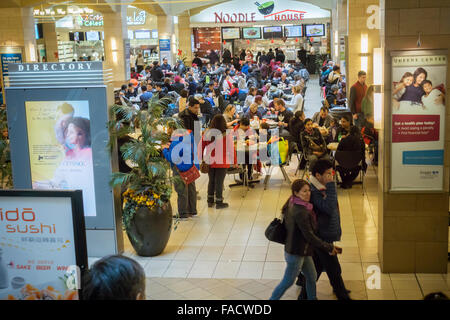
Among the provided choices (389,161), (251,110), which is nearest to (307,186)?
(389,161)

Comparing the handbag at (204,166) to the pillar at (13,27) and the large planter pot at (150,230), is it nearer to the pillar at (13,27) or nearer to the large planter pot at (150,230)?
the large planter pot at (150,230)

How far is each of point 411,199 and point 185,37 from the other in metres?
27.3

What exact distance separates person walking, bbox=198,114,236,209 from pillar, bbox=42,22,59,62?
85.6 feet

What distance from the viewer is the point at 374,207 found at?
8602mm

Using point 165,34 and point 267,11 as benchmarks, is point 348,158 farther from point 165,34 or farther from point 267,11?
point 267,11

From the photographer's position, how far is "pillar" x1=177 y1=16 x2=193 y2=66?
31547mm

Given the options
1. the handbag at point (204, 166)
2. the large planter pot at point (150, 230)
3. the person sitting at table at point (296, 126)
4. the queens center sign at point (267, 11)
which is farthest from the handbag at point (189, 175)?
the queens center sign at point (267, 11)

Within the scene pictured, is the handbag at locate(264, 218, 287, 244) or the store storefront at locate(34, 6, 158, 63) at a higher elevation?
the store storefront at locate(34, 6, 158, 63)

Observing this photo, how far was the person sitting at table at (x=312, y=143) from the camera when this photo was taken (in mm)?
9398

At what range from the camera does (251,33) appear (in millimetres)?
32156

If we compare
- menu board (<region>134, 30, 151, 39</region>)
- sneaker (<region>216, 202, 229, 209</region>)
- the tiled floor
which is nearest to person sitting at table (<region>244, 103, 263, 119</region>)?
the tiled floor

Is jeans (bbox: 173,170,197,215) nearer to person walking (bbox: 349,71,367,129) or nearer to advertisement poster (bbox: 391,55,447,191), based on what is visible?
advertisement poster (bbox: 391,55,447,191)

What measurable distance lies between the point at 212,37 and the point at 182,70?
9.23m
